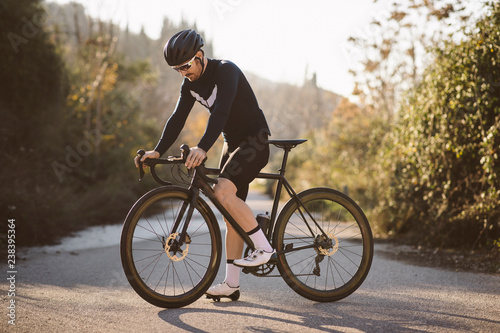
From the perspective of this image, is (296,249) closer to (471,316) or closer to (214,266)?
(214,266)

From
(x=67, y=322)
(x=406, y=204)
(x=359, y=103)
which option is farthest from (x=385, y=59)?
(x=67, y=322)

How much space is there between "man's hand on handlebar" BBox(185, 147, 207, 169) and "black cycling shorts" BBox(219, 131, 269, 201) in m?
0.33

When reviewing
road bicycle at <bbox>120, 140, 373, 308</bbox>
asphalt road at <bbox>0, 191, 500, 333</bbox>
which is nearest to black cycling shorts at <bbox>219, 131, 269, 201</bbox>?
road bicycle at <bbox>120, 140, 373, 308</bbox>

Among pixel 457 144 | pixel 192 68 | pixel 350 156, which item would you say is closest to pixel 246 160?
pixel 192 68

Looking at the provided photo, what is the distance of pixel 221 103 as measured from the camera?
3.62 meters

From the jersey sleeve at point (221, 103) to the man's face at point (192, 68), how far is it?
0.18 m

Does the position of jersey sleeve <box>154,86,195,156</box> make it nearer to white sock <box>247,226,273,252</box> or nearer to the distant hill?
white sock <box>247,226,273,252</box>

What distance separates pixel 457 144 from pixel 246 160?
140 inches

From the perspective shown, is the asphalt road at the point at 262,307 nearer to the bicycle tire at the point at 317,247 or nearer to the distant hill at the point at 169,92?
the bicycle tire at the point at 317,247

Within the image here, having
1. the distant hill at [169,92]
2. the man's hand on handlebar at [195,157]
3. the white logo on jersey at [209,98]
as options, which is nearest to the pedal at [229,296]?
the man's hand on handlebar at [195,157]

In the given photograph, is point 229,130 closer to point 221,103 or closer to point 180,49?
point 221,103

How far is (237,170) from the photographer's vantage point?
3764 mm

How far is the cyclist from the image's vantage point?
3629 mm

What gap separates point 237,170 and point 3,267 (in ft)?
9.96
